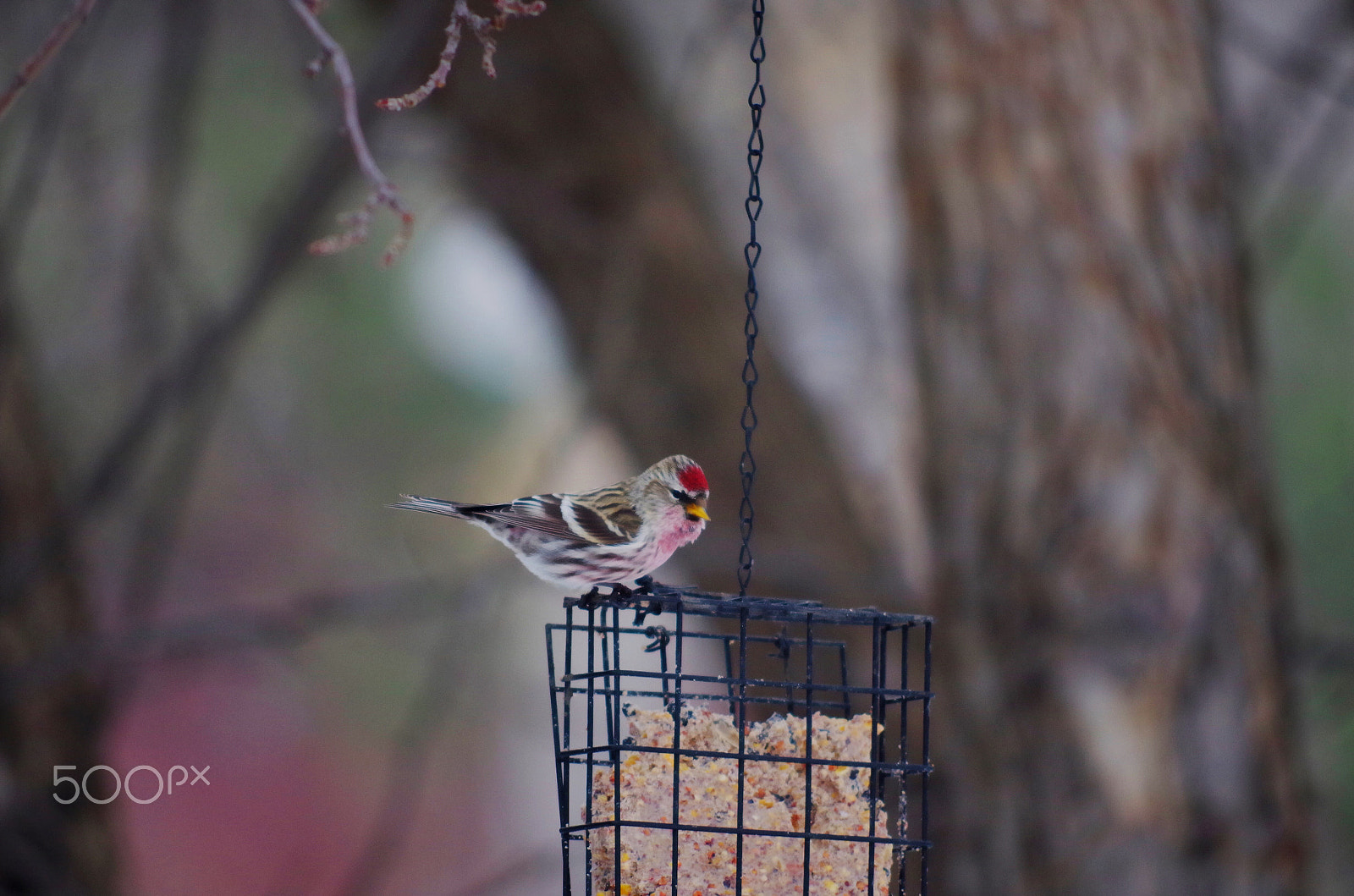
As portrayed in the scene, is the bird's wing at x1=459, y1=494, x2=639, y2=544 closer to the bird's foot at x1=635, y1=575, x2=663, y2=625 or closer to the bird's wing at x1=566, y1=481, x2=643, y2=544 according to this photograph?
the bird's wing at x1=566, y1=481, x2=643, y2=544

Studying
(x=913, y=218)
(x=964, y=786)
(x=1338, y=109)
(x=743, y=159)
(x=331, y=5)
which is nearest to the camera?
(x=964, y=786)

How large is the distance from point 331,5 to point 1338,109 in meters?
4.31

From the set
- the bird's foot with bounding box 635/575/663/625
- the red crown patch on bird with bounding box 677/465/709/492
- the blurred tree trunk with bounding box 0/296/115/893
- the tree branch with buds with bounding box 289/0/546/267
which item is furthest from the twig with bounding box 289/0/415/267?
the blurred tree trunk with bounding box 0/296/115/893

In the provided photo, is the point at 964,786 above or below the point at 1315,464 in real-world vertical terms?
below

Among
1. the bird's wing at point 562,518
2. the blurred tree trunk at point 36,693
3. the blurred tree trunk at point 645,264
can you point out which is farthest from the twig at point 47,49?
the blurred tree trunk at point 645,264

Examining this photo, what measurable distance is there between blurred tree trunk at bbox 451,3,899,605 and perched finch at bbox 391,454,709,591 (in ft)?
3.06

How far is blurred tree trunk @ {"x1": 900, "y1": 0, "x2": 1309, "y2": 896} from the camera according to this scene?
4.03 meters

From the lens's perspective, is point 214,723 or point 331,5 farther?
point 214,723

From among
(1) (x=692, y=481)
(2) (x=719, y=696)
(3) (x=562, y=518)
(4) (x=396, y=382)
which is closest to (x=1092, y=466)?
(1) (x=692, y=481)

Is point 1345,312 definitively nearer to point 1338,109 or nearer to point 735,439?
point 1338,109

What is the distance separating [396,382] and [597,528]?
6694mm

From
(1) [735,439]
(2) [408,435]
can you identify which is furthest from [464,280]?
(1) [735,439]

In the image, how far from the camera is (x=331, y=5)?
255 inches

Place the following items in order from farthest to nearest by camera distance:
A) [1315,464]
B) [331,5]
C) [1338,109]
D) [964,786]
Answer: [1315,464], [331,5], [1338,109], [964,786]
